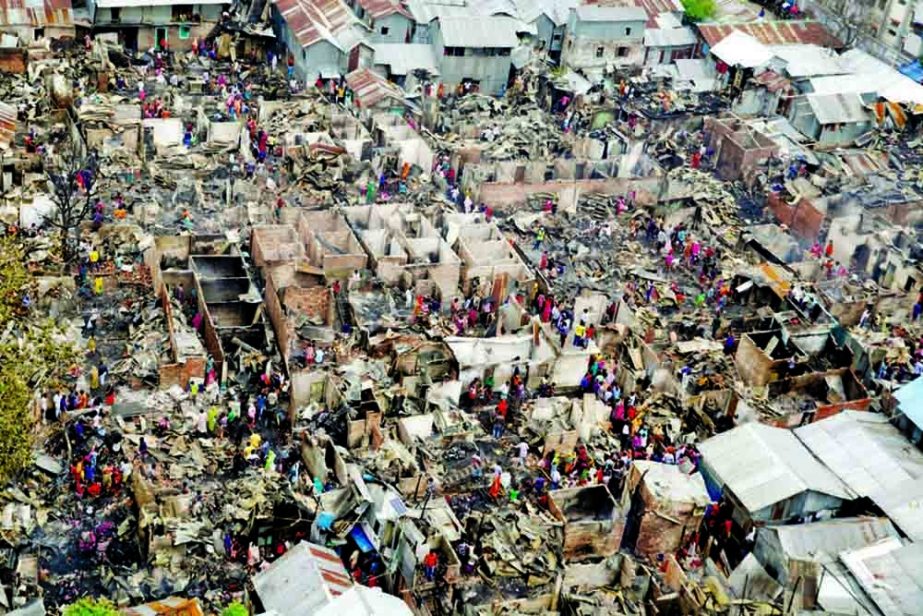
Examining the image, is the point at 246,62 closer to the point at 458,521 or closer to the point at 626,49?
the point at 626,49

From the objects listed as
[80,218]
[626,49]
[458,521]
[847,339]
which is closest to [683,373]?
[847,339]

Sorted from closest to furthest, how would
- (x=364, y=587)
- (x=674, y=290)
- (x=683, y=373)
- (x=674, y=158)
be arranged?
1. (x=364, y=587)
2. (x=683, y=373)
3. (x=674, y=290)
4. (x=674, y=158)

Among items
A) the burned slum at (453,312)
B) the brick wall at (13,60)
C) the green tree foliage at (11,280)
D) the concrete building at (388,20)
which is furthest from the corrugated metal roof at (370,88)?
the green tree foliage at (11,280)

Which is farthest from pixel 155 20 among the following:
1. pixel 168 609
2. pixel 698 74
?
pixel 168 609

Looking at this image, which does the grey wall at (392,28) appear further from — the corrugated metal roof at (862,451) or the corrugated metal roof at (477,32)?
the corrugated metal roof at (862,451)

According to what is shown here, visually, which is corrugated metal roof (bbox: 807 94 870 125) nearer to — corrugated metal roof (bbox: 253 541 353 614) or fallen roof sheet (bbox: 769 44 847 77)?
fallen roof sheet (bbox: 769 44 847 77)
